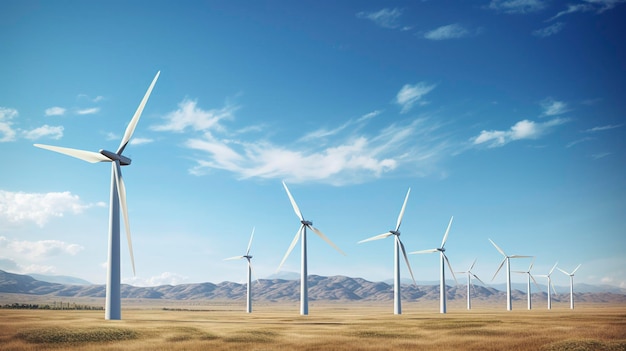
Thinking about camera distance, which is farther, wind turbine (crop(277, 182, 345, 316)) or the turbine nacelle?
wind turbine (crop(277, 182, 345, 316))

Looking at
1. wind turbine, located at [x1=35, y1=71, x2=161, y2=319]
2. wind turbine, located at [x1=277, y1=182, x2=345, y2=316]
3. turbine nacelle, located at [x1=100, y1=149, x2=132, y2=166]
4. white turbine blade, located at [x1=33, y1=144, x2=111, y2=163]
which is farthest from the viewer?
wind turbine, located at [x1=277, y1=182, x2=345, y2=316]

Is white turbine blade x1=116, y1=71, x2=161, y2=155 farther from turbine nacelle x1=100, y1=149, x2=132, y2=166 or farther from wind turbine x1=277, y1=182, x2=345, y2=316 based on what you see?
wind turbine x1=277, y1=182, x2=345, y2=316

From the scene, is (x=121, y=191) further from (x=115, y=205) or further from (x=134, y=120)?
(x=134, y=120)

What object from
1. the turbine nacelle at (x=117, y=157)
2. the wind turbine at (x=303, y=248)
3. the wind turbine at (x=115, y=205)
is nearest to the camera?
the wind turbine at (x=115, y=205)

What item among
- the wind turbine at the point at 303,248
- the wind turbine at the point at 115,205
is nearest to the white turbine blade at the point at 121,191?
the wind turbine at the point at 115,205

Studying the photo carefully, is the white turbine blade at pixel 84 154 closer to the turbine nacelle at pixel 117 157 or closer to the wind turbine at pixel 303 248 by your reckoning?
the turbine nacelle at pixel 117 157

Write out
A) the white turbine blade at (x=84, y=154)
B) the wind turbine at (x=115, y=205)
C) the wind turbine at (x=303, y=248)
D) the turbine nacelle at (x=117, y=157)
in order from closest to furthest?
the wind turbine at (x=115, y=205), the white turbine blade at (x=84, y=154), the turbine nacelle at (x=117, y=157), the wind turbine at (x=303, y=248)

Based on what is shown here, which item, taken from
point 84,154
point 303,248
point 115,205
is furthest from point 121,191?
point 303,248

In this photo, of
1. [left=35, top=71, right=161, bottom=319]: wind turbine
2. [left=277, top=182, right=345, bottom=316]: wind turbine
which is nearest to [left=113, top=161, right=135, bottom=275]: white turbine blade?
[left=35, top=71, right=161, bottom=319]: wind turbine

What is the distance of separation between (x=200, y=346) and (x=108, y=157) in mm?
34923

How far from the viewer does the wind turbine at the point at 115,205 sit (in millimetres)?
65188

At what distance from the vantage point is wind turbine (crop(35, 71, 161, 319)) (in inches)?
2566

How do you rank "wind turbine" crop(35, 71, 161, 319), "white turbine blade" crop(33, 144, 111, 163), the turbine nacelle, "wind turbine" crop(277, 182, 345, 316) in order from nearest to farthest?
"wind turbine" crop(35, 71, 161, 319)
"white turbine blade" crop(33, 144, 111, 163)
the turbine nacelle
"wind turbine" crop(277, 182, 345, 316)

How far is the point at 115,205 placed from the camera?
6794cm
